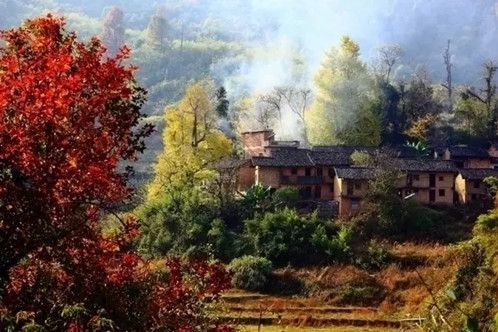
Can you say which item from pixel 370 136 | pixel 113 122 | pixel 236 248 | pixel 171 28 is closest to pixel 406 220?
pixel 236 248

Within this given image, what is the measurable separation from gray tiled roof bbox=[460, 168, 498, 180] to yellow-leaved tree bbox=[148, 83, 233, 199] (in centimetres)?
1618

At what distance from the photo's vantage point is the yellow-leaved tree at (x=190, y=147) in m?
44.1

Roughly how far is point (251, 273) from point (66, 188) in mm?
30193

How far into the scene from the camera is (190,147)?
1796 inches

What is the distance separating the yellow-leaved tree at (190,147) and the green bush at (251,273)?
737 centimetres

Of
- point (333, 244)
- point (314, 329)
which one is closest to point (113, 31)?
point (333, 244)

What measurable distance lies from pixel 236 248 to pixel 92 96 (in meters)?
33.2

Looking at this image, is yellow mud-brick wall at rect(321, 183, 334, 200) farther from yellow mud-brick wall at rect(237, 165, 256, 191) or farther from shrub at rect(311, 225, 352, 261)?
shrub at rect(311, 225, 352, 261)

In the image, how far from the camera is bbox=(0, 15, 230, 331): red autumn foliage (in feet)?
22.9

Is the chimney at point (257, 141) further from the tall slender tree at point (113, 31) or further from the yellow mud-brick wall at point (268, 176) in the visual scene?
the tall slender tree at point (113, 31)

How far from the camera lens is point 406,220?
4147cm

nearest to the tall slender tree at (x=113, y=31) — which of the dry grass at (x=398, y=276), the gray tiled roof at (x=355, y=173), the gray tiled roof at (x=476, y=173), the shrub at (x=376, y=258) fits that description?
the gray tiled roof at (x=355, y=173)

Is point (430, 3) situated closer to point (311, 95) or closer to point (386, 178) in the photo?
point (311, 95)

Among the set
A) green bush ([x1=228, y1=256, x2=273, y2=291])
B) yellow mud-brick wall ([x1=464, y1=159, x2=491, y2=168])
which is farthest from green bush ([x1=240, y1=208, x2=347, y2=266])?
yellow mud-brick wall ([x1=464, y1=159, x2=491, y2=168])
